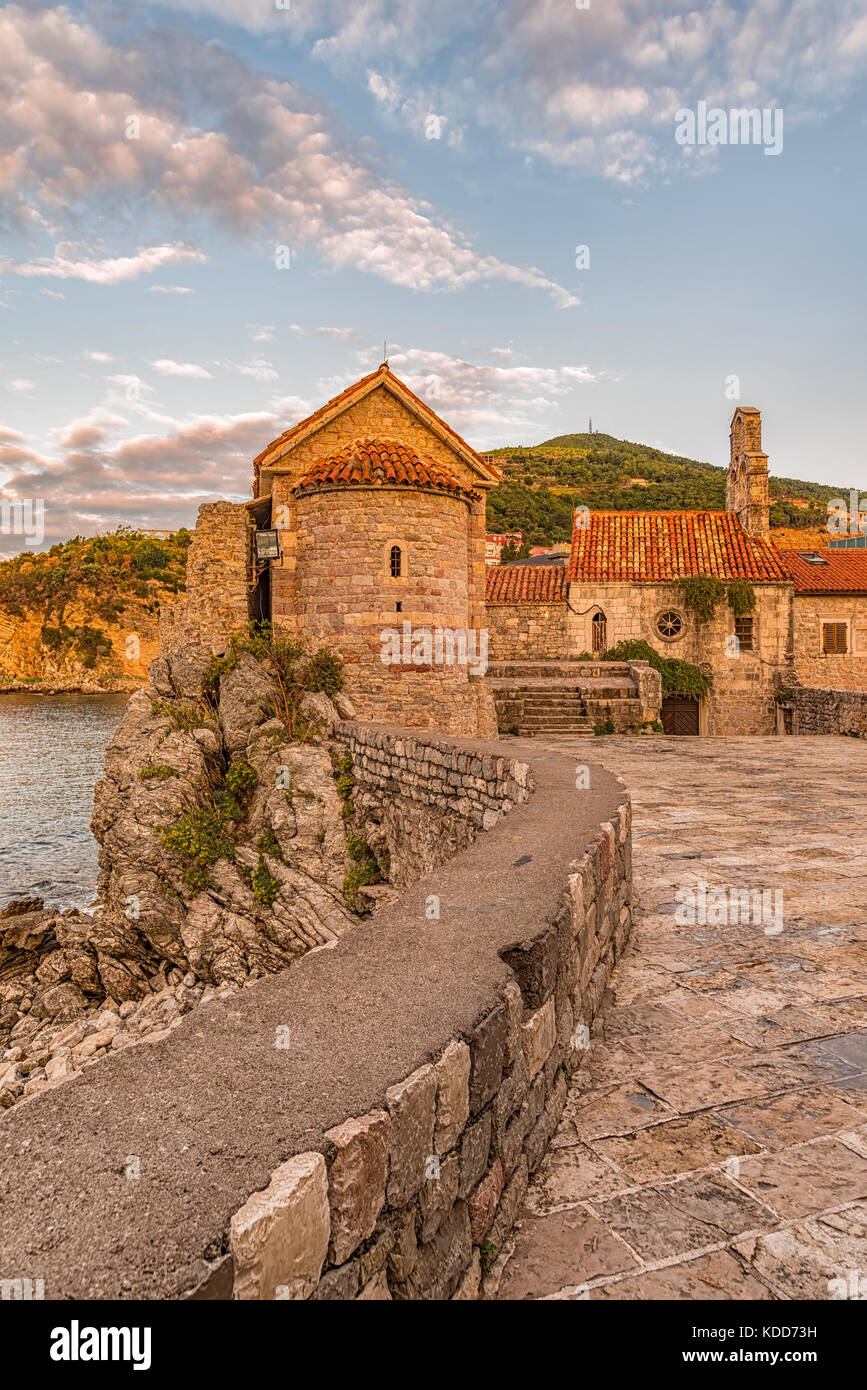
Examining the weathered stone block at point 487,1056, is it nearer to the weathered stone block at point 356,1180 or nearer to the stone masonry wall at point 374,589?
the weathered stone block at point 356,1180

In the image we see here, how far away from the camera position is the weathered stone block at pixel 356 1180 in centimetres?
171

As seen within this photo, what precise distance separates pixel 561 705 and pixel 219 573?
8.02 meters

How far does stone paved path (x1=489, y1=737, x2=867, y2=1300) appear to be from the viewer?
7.68 ft

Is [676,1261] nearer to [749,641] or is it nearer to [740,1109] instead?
[740,1109]

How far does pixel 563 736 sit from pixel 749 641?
1077 centimetres

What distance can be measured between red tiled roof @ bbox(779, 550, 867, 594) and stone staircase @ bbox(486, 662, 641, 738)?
1085 cm

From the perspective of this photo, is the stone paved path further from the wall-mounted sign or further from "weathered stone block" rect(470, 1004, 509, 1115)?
the wall-mounted sign

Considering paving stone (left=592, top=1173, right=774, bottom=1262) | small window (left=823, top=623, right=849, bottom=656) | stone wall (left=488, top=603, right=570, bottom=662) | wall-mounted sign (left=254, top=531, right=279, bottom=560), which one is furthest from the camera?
small window (left=823, top=623, right=849, bottom=656)

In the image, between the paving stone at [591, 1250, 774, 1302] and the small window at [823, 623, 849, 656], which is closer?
the paving stone at [591, 1250, 774, 1302]

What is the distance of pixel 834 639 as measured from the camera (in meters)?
25.1

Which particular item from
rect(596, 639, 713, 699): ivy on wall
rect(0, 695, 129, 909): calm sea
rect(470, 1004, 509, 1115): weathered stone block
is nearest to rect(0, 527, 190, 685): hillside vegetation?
rect(0, 695, 129, 909): calm sea

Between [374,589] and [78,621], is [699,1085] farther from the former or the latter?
[78,621]

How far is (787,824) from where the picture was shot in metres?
7.93
